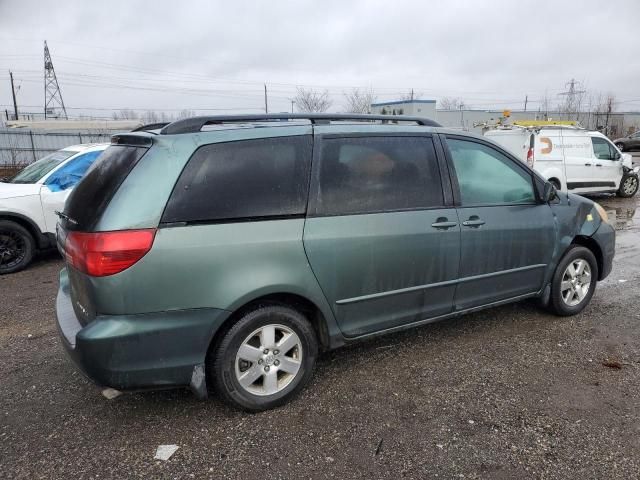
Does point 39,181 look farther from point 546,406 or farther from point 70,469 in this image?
point 546,406

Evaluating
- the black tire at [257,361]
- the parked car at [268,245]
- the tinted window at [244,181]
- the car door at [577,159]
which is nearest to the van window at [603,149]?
the car door at [577,159]

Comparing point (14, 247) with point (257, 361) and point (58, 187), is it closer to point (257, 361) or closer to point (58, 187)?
point (58, 187)

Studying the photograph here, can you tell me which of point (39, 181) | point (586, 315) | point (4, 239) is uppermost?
point (39, 181)

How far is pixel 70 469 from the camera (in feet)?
8.25

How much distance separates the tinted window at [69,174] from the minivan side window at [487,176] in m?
5.10

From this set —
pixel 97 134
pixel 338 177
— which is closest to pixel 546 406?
pixel 338 177

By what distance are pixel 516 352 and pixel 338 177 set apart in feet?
6.76

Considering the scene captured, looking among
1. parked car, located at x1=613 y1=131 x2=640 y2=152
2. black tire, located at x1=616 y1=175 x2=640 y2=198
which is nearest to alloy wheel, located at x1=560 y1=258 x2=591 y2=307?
black tire, located at x1=616 y1=175 x2=640 y2=198

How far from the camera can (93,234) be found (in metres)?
2.55

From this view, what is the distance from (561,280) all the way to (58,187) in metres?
6.36

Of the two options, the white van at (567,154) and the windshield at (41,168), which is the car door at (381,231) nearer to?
the windshield at (41,168)

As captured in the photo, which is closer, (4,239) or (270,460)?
(270,460)

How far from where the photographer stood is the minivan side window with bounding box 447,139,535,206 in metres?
3.73

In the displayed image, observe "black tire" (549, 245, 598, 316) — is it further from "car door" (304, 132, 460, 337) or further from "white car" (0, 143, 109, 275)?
"white car" (0, 143, 109, 275)
